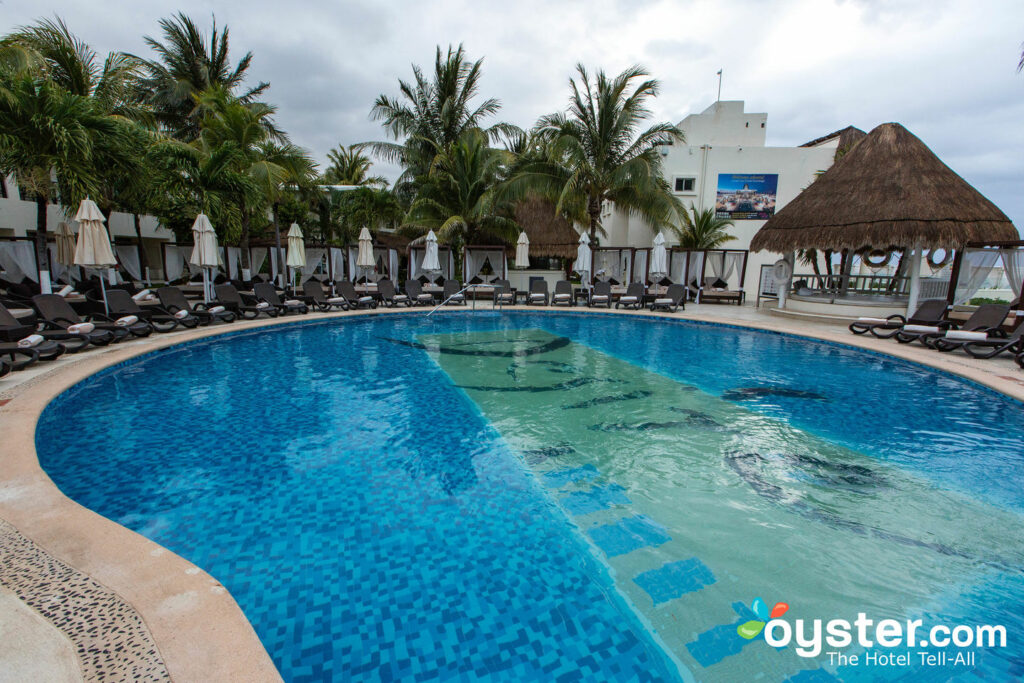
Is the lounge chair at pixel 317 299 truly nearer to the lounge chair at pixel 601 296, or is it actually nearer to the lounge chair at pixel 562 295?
the lounge chair at pixel 562 295

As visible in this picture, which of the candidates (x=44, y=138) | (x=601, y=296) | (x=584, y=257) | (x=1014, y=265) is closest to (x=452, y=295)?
(x=584, y=257)

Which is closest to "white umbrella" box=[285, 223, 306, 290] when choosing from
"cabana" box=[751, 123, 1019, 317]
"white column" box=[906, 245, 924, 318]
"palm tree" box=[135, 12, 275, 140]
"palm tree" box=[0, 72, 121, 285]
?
"palm tree" box=[0, 72, 121, 285]

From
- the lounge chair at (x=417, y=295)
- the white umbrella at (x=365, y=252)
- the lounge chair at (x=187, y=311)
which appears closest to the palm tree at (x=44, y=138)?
the lounge chair at (x=187, y=311)

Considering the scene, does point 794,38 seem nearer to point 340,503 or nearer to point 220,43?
point 340,503

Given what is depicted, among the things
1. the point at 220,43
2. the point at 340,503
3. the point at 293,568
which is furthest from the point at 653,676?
the point at 220,43

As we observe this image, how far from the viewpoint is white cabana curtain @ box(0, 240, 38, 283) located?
40.4 ft

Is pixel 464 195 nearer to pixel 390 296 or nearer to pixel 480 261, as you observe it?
pixel 480 261

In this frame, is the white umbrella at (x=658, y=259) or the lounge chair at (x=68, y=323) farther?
the white umbrella at (x=658, y=259)

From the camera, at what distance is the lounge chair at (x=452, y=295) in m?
15.2

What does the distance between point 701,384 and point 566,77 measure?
13603 millimetres

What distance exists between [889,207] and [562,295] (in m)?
8.76

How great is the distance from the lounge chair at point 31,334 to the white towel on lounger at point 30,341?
0.14 feet

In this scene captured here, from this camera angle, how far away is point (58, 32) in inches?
454

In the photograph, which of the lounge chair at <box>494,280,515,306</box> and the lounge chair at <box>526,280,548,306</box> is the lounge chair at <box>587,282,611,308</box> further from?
the lounge chair at <box>494,280,515,306</box>
